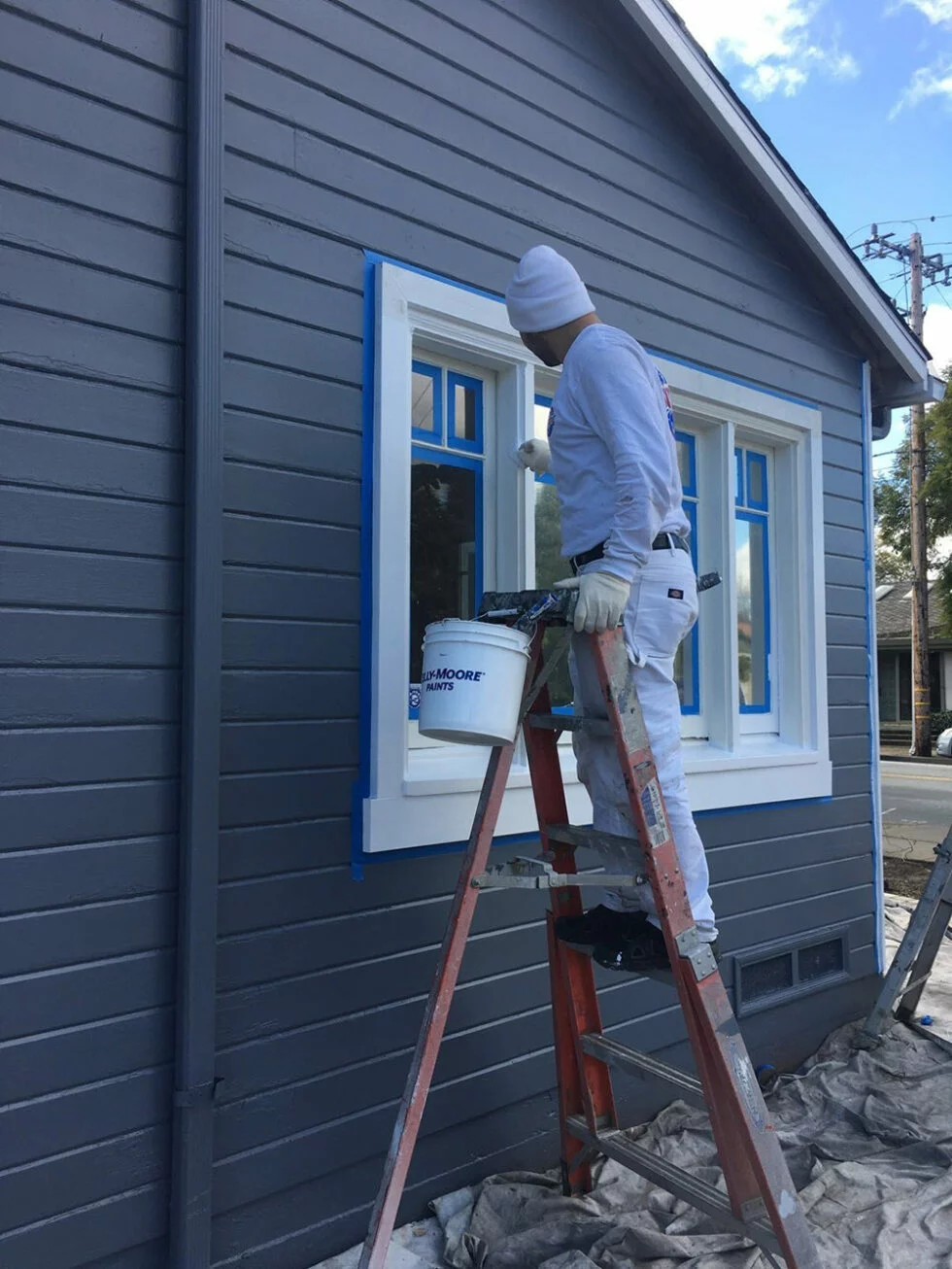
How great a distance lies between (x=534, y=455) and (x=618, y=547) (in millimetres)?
968

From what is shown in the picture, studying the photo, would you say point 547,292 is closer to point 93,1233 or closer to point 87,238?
point 87,238

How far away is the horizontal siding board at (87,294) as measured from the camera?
7.38 feet

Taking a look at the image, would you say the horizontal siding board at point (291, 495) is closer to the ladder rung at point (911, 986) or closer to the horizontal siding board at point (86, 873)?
the horizontal siding board at point (86, 873)

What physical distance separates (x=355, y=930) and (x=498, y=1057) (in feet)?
2.48

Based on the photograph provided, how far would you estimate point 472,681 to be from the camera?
2.05 metres

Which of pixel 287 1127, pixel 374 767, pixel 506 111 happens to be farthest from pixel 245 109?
pixel 287 1127

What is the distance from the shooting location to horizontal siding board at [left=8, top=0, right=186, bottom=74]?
2.34 meters

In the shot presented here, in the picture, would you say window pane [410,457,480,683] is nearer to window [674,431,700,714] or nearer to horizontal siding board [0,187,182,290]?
horizontal siding board [0,187,182,290]

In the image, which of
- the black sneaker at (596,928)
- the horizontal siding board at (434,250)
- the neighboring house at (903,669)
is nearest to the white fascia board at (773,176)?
the horizontal siding board at (434,250)

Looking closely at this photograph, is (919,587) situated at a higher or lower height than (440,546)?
higher

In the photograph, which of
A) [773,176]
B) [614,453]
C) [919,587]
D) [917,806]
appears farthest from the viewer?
[919,587]

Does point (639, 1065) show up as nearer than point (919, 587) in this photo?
Yes

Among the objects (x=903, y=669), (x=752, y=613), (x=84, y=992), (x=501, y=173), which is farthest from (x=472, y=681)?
(x=903, y=669)

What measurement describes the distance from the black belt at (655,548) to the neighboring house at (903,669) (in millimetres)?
28250
